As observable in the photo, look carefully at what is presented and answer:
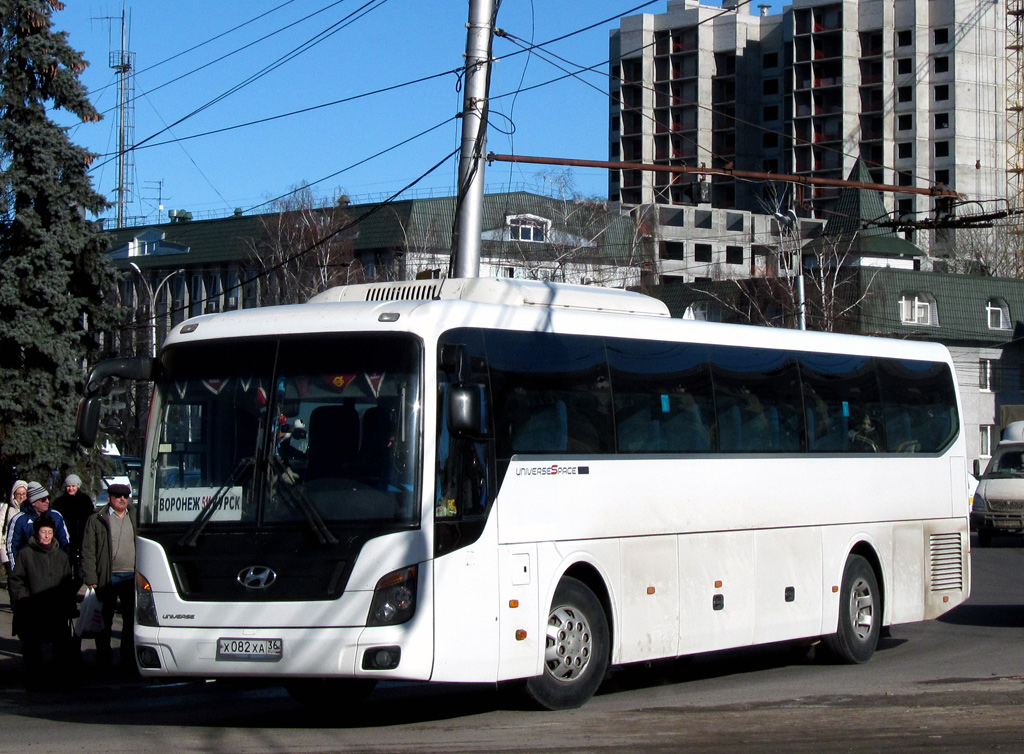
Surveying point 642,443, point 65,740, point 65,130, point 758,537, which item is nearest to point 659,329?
point 642,443

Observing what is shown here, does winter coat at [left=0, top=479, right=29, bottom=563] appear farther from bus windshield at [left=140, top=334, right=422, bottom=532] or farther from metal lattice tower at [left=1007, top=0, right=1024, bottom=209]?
metal lattice tower at [left=1007, top=0, right=1024, bottom=209]

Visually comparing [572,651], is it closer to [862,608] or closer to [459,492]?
[459,492]

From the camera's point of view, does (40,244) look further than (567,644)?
Yes

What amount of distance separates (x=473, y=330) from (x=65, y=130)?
15.4m

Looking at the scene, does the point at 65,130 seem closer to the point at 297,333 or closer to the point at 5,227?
the point at 5,227

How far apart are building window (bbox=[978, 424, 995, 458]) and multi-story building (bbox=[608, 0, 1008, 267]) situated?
40846mm

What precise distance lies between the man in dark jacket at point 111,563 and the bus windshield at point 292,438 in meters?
3.46

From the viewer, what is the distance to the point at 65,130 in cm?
2311

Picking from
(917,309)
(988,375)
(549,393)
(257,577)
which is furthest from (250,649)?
(988,375)

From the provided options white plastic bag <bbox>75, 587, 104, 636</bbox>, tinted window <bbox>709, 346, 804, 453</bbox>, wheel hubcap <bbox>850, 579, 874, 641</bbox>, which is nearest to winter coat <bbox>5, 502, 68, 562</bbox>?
white plastic bag <bbox>75, 587, 104, 636</bbox>

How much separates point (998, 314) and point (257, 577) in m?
58.1

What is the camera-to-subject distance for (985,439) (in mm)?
64875

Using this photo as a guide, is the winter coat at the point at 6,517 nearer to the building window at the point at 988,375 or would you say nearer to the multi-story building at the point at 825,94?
the building window at the point at 988,375

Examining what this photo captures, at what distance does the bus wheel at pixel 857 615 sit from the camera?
13406mm
